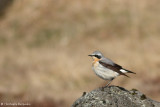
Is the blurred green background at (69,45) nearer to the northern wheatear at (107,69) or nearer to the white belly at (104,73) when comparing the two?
the northern wheatear at (107,69)

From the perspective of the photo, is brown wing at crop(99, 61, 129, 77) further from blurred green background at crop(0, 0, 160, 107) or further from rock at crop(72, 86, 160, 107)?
blurred green background at crop(0, 0, 160, 107)

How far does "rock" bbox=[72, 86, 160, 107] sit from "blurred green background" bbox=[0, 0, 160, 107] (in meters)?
20.1

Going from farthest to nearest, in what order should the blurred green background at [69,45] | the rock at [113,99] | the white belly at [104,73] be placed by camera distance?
1. the blurred green background at [69,45]
2. the white belly at [104,73]
3. the rock at [113,99]

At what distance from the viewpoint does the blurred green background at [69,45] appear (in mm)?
39562

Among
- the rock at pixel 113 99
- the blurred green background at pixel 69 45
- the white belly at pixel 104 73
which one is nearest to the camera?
the rock at pixel 113 99

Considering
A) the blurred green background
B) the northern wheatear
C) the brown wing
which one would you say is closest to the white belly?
the northern wheatear

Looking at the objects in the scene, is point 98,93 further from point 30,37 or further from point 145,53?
point 30,37

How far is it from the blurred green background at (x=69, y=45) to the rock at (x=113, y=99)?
2010 cm

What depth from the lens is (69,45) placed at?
47281 millimetres

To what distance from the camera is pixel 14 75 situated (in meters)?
42.5

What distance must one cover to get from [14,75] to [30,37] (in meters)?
8.28

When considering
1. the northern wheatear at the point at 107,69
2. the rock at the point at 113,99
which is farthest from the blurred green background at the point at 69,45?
the rock at the point at 113,99

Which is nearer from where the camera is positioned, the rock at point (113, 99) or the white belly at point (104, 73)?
the rock at point (113, 99)

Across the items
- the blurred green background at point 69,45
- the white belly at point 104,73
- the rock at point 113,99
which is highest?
the blurred green background at point 69,45
